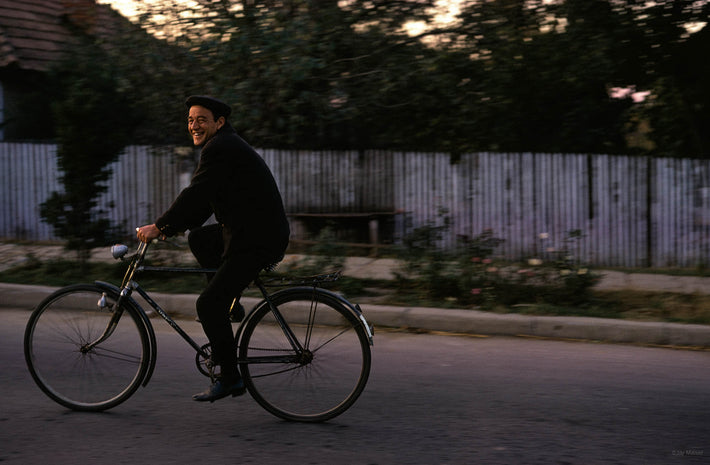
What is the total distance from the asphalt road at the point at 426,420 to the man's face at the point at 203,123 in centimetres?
165

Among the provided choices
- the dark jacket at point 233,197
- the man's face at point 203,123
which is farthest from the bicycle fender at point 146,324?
the man's face at point 203,123

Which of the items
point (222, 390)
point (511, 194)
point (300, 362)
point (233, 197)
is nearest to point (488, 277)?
point (300, 362)

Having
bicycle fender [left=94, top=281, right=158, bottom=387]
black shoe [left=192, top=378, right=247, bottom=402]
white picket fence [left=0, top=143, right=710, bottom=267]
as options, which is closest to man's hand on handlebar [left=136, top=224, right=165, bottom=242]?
bicycle fender [left=94, top=281, right=158, bottom=387]

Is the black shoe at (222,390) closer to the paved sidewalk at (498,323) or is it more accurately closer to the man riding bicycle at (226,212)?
the man riding bicycle at (226,212)

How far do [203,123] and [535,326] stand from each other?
3.90m

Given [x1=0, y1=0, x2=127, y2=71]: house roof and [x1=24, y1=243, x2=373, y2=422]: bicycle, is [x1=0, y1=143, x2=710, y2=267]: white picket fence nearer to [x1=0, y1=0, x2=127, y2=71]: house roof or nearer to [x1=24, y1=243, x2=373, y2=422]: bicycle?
[x1=0, y1=0, x2=127, y2=71]: house roof

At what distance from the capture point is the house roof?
1617cm

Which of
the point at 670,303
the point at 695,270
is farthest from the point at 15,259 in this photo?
the point at 695,270

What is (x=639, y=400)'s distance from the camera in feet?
16.8

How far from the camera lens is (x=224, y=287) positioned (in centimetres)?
445

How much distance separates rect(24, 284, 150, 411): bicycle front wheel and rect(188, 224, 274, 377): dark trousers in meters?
Result: 0.49

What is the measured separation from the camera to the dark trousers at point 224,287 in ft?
14.6

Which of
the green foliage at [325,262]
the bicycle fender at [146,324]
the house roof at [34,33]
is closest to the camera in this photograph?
the bicycle fender at [146,324]

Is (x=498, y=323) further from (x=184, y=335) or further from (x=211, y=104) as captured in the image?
(x=211, y=104)
